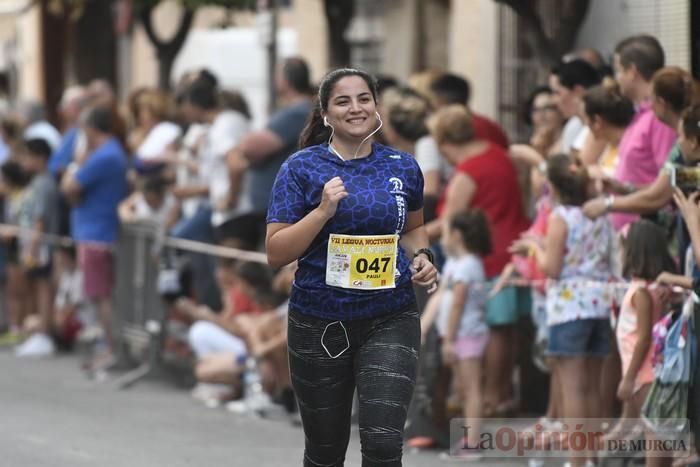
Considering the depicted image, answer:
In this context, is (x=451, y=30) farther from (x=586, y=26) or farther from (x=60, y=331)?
(x=60, y=331)

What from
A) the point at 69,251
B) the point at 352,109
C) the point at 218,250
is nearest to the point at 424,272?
the point at 352,109

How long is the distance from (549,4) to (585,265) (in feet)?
15.9

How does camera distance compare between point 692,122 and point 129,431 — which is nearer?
point 692,122

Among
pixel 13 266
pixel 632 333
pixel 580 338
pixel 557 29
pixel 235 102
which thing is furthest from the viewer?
pixel 13 266

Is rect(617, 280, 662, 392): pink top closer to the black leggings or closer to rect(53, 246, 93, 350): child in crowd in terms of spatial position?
the black leggings

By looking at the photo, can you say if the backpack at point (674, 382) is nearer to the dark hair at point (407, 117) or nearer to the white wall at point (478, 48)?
the dark hair at point (407, 117)

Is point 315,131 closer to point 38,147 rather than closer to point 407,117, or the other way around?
point 407,117

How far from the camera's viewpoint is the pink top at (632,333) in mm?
8312

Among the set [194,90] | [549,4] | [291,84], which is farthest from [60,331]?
[549,4]

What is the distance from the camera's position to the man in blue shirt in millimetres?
13773

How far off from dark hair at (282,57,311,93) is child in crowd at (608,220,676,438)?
4.22m

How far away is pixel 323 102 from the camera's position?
6.81 metres

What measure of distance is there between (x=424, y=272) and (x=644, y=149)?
279cm

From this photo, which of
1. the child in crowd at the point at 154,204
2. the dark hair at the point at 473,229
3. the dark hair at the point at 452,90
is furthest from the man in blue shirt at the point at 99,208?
the dark hair at the point at 473,229
